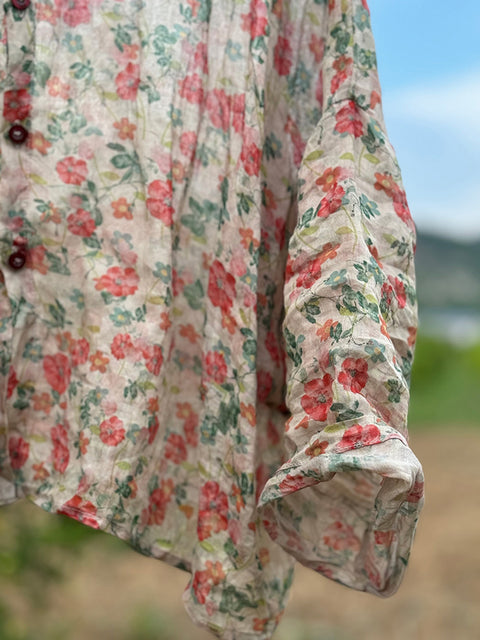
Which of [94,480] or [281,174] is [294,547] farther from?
[281,174]

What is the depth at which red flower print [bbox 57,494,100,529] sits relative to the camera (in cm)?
65

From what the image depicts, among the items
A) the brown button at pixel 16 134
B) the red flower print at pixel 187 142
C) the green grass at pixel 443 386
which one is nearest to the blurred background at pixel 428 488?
the green grass at pixel 443 386

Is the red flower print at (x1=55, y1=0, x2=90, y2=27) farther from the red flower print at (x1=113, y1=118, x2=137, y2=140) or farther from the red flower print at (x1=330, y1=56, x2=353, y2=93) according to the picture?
the red flower print at (x1=330, y1=56, x2=353, y2=93)

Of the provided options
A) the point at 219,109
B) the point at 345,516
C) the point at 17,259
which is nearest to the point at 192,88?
the point at 219,109

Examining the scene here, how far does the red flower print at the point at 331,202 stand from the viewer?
1.92 ft

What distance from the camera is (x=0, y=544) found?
1.52 m

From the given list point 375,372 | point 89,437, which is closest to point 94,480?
point 89,437

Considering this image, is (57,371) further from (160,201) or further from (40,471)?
(160,201)

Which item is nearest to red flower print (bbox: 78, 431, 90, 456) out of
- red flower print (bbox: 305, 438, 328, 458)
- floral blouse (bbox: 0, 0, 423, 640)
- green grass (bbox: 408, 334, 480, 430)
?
floral blouse (bbox: 0, 0, 423, 640)

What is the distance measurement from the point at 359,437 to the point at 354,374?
0.17 ft

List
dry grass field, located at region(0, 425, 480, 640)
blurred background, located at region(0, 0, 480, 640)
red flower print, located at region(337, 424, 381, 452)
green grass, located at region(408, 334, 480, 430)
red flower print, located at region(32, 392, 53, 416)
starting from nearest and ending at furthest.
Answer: red flower print, located at region(337, 424, 381, 452)
red flower print, located at region(32, 392, 53, 416)
blurred background, located at region(0, 0, 480, 640)
dry grass field, located at region(0, 425, 480, 640)
green grass, located at region(408, 334, 480, 430)

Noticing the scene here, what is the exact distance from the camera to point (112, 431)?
650mm

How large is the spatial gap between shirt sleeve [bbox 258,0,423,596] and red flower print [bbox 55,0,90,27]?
243 mm

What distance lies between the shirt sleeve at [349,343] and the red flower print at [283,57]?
0.21 feet
